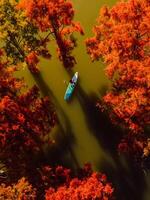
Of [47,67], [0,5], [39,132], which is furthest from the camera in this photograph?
[47,67]

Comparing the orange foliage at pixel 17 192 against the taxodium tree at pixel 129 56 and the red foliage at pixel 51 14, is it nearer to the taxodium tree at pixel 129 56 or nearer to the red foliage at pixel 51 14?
the taxodium tree at pixel 129 56

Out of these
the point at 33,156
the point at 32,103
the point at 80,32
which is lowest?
the point at 33,156

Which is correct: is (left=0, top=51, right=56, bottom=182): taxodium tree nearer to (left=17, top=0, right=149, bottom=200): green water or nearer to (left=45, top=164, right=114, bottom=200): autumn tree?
(left=17, top=0, right=149, bottom=200): green water

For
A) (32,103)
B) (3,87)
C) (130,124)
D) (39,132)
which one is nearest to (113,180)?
(130,124)

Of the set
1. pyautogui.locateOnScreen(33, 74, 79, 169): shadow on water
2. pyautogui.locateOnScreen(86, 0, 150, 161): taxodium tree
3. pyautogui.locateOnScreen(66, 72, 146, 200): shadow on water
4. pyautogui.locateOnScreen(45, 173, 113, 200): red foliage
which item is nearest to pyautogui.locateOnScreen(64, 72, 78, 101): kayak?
pyautogui.locateOnScreen(66, 72, 146, 200): shadow on water

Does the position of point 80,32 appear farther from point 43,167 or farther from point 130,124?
point 43,167

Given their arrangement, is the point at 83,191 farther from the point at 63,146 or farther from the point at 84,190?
the point at 63,146

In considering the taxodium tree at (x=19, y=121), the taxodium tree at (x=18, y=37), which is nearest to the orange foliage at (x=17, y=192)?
the taxodium tree at (x=19, y=121)
